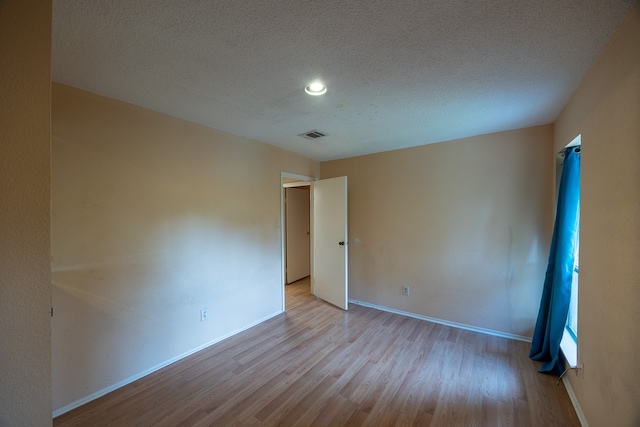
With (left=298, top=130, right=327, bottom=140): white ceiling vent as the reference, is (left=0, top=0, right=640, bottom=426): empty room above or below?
below

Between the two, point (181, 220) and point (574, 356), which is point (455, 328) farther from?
point (181, 220)

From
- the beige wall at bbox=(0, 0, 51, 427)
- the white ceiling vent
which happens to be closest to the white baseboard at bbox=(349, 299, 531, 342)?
the white ceiling vent

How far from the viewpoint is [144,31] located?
50.1 inches

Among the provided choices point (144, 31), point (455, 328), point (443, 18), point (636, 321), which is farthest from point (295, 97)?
point (455, 328)

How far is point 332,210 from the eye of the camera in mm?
3832

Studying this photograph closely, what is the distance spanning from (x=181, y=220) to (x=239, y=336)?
1.50m

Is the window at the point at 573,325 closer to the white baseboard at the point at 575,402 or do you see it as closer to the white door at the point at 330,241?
the white baseboard at the point at 575,402

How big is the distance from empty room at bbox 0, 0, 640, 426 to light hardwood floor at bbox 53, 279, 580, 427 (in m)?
0.02

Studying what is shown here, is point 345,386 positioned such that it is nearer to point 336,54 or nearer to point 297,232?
point 336,54

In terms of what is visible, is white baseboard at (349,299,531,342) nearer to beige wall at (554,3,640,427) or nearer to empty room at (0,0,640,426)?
empty room at (0,0,640,426)

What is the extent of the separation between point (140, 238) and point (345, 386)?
2176mm

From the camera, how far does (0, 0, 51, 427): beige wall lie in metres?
0.73

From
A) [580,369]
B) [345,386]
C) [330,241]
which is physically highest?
[330,241]

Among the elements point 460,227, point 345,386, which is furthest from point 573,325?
point 345,386
